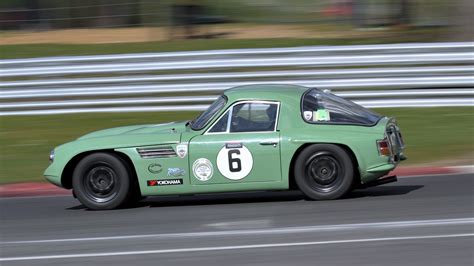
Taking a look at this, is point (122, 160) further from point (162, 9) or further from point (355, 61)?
point (162, 9)

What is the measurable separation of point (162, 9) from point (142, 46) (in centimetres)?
170

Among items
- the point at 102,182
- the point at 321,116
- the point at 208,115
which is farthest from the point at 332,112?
the point at 102,182

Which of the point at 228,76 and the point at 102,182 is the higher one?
the point at 228,76

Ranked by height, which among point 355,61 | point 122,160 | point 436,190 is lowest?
point 436,190

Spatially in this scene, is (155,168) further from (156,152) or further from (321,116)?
(321,116)

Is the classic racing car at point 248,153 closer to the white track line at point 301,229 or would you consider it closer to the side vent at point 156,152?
the side vent at point 156,152

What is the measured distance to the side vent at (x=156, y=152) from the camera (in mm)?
8336

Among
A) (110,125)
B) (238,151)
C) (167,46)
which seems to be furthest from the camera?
(167,46)

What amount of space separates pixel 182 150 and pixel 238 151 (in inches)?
22.7

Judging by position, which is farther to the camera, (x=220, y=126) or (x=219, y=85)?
(x=219, y=85)

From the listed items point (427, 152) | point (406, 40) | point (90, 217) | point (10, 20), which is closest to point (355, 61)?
point (427, 152)

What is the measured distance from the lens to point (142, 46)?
1923cm

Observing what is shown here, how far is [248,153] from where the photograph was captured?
8.21 meters

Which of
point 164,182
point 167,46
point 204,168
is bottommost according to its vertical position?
point 164,182
